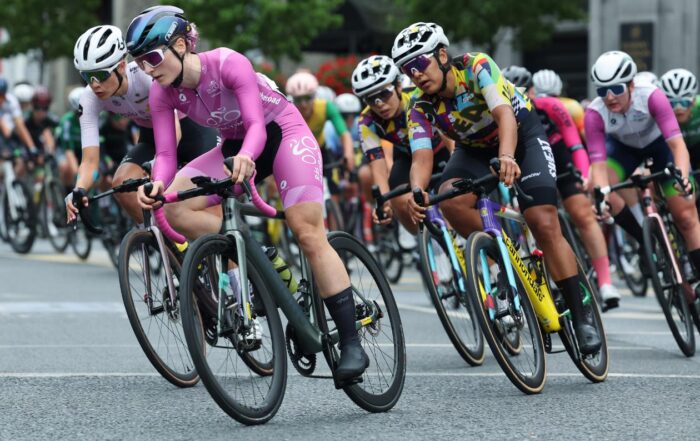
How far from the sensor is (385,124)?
1011 cm

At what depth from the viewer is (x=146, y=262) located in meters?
7.38

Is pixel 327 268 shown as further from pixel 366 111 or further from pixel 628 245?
pixel 628 245

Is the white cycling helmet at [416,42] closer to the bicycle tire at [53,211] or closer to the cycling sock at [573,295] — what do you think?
the cycling sock at [573,295]

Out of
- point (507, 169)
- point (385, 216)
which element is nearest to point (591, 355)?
point (507, 169)

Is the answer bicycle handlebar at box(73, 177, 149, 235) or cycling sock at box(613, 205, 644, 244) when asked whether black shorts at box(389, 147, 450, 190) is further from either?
bicycle handlebar at box(73, 177, 149, 235)

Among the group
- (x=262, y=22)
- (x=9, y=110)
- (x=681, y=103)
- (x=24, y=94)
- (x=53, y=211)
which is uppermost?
(x=681, y=103)

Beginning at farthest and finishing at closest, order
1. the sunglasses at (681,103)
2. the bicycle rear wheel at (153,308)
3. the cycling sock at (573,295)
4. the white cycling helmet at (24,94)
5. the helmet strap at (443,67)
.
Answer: the white cycling helmet at (24,94) < the sunglasses at (681,103) < the cycling sock at (573,295) < the helmet strap at (443,67) < the bicycle rear wheel at (153,308)

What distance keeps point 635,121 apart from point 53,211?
30.5 feet

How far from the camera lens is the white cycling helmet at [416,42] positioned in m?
7.18

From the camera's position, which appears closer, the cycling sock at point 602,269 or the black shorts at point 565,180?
the cycling sock at point 602,269

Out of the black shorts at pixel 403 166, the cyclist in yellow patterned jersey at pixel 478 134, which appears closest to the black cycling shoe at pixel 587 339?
the cyclist in yellow patterned jersey at pixel 478 134

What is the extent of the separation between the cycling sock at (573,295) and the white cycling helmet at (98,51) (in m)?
2.65

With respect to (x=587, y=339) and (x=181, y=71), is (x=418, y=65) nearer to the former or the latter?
(x=181, y=71)

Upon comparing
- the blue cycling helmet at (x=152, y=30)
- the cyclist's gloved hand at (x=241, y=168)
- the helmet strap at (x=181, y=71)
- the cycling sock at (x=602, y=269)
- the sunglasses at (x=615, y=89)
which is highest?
the blue cycling helmet at (x=152, y=30)
